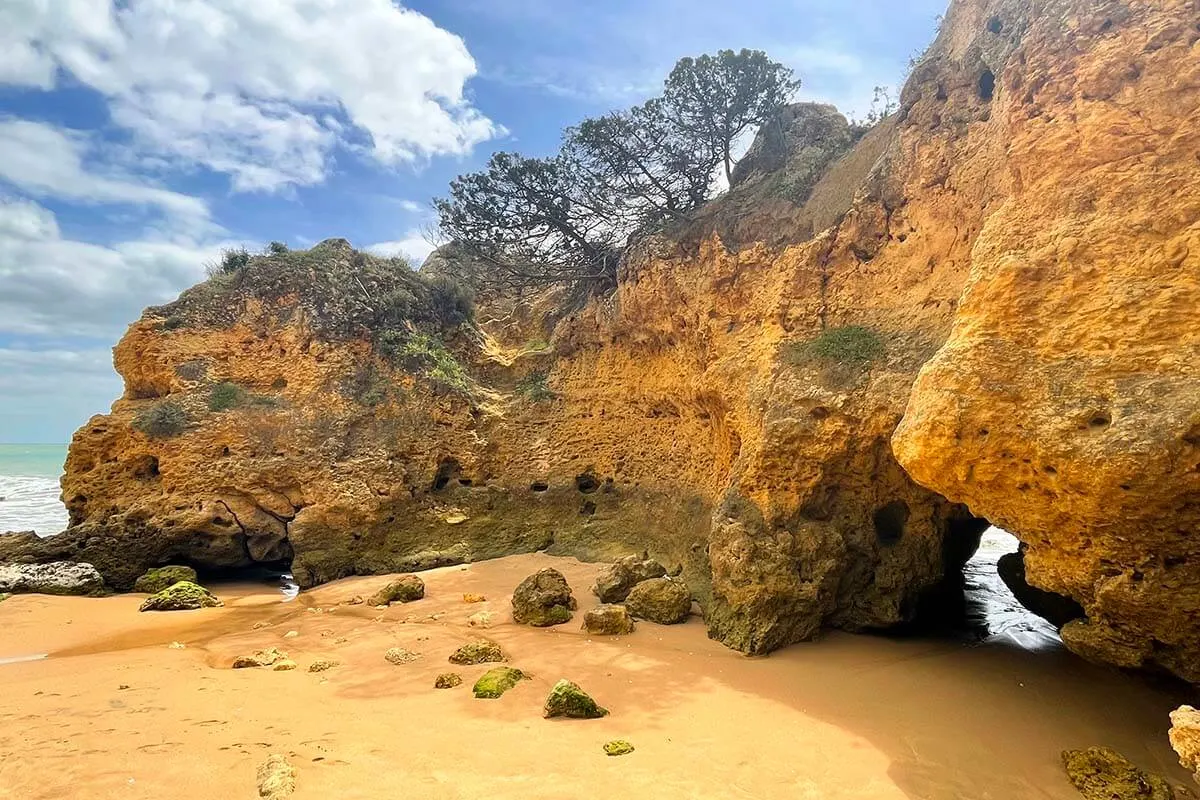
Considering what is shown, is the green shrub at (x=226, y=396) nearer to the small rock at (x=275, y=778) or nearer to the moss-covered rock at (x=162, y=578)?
the moss-covered rock at (x=162, y=578)

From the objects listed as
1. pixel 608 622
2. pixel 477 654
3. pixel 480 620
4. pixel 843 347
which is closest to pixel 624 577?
pixel 608 622

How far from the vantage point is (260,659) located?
20.9ft

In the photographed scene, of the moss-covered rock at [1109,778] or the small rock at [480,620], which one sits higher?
the small rock at [480,620]

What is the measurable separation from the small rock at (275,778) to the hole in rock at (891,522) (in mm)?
6282

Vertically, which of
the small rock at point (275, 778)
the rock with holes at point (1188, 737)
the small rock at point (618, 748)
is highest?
the rock with holes at point (1188, 737)

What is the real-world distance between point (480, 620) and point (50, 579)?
7.46m

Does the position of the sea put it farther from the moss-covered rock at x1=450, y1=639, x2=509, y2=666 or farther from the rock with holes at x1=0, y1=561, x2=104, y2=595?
the moss-covered rock at x1=450, y1=639, x2=509, y2=666

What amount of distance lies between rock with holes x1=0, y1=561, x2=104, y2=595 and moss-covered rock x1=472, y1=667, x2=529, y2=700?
815 cm

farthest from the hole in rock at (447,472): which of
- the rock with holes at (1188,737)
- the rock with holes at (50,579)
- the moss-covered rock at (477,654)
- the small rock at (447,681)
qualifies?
the rock with holes at (1188,737)

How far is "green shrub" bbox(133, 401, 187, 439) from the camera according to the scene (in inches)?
443

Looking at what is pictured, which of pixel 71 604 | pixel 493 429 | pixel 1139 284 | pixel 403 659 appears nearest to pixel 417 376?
pixel 493 429

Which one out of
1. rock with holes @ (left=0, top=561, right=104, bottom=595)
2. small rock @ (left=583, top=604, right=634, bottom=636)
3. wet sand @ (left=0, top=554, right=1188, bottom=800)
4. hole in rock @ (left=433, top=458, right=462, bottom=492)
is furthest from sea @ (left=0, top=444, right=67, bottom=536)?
small rock @ (left=583, top=604, right=634, bottom=636)

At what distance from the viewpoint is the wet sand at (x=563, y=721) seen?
3.80 meters

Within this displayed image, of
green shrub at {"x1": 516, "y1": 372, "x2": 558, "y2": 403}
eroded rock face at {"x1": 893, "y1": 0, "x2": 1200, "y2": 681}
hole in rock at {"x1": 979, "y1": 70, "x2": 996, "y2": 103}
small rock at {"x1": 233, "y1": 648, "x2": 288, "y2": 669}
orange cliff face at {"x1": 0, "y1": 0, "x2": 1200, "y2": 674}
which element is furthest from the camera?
green shrub at {"x1": 516, "y1": 372, "x2": 558, "y2": 403}
